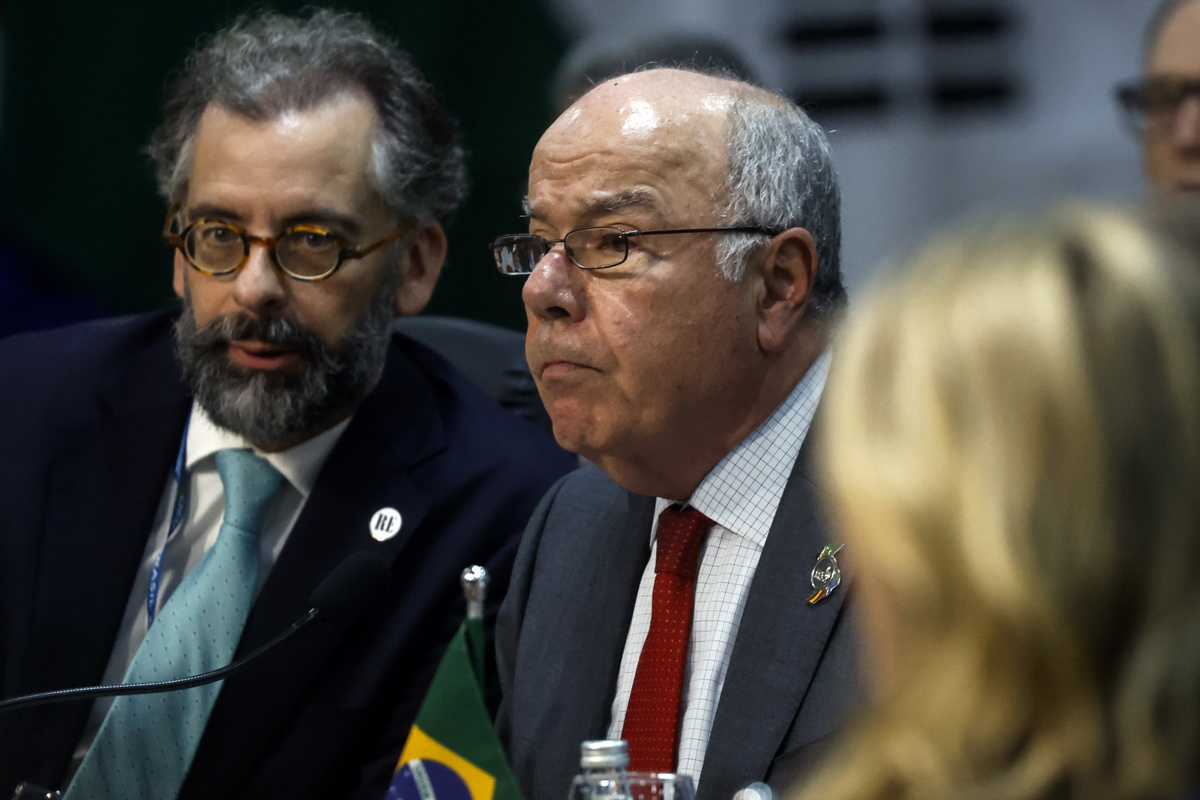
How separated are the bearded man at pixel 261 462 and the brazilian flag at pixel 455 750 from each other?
0.60 meters

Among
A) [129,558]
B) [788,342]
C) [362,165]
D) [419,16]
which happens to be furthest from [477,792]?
[419,16]

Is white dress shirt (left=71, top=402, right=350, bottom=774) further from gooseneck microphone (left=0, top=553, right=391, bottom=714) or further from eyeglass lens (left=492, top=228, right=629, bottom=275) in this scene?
eyeglass lens (left=492, top=228, right=629, bottom=275)

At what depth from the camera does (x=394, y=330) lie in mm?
2717

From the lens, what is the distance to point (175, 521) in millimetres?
2309

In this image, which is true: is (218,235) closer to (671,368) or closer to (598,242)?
(598,242)

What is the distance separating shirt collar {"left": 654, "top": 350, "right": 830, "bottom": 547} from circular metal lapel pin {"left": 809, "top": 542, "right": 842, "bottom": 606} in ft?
0.32

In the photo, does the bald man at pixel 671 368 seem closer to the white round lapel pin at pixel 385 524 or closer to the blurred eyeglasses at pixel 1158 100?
the white round lapel pin at pixel 385 524

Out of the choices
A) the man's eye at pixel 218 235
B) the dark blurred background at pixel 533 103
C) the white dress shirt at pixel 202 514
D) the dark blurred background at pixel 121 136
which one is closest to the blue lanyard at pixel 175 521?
the white dress shirt at pixel 202 514

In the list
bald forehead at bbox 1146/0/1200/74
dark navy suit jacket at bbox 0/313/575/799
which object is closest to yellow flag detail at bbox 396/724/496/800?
dark navy suit jacket at bbox 0/313/575/799

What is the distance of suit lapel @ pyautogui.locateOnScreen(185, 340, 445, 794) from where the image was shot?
208cm

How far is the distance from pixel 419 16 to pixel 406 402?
9.06ft

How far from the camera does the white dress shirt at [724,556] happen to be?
1.74 meters

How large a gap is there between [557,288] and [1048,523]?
117 cm

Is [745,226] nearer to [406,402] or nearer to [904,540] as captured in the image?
[406,402]
